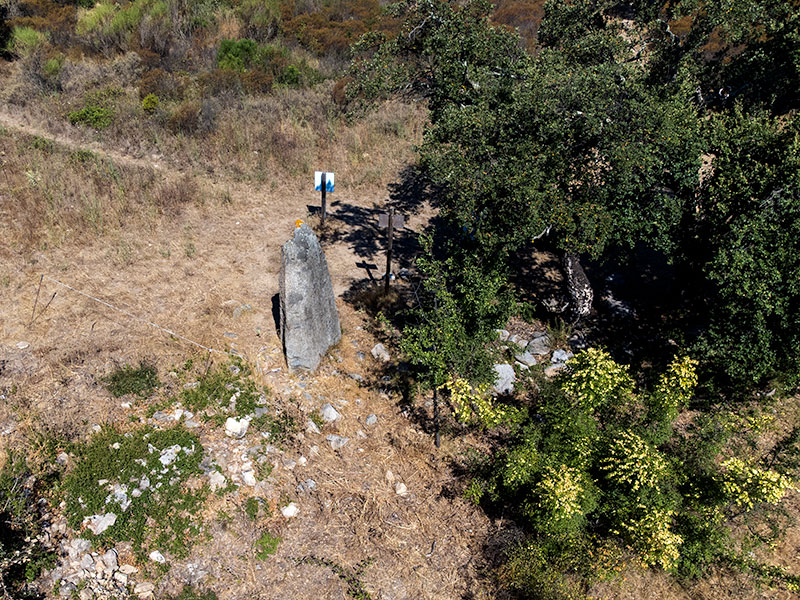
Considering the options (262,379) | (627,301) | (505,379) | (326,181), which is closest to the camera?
(262,379)

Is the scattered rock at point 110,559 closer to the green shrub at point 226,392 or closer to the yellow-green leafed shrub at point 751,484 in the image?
the green shrub at point 226,392

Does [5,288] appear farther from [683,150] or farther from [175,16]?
[175,16]

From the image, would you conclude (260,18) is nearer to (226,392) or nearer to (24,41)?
(24,41)

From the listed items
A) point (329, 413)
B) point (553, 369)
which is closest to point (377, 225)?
point (553, 369)

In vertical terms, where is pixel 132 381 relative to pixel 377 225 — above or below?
above

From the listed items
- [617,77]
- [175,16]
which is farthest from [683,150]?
[175,16]

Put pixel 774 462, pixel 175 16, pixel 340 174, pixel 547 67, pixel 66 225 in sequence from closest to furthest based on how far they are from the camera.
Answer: pixel 774 462, pixel 547 67, pixel 66 225, pixel 340 174, pixel 175 16
